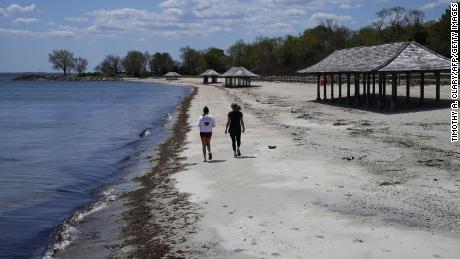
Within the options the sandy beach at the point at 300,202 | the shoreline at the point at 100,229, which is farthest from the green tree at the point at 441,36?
the shoreline at the point at 100,229

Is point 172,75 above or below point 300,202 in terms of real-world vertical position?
above

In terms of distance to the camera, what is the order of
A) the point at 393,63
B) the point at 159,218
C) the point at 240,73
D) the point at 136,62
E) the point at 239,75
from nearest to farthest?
the point at 159,218 < the point at 393,63 < the point at 239,75 < the point at 240,73 < the point at 136,62

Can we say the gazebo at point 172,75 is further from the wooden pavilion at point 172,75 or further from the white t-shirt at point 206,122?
the white t-shirt at point 206,122

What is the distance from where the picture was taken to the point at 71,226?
10.7m

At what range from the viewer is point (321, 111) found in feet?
102

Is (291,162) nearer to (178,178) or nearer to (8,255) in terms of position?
(178,178)

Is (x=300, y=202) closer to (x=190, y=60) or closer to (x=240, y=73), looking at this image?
(x=240, y=73)

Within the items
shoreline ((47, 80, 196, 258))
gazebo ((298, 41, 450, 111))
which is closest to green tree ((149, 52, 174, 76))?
gazebo ((298, 41, 450, 111))

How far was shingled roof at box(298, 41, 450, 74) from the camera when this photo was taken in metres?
27.3

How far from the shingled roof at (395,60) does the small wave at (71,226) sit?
1812cm

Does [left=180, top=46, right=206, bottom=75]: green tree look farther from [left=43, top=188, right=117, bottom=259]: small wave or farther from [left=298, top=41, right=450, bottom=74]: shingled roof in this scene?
[left=43, top=188, right=117, bottom=259]: small wave

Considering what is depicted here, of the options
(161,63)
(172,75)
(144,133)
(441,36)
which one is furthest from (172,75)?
(144,133)

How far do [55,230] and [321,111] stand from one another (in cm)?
2247

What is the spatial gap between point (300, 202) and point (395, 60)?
19607 mm
